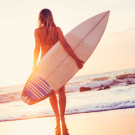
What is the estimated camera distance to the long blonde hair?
2.86 m

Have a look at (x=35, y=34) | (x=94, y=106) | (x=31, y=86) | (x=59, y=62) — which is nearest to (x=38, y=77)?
(x=31, y=86)

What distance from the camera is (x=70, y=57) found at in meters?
3.17

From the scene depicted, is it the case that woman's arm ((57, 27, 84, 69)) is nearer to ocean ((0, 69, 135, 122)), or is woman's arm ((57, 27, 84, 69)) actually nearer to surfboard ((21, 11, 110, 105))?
surfboard ((21, 11, 110, 105))

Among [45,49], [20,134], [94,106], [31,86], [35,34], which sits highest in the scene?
[35,34]

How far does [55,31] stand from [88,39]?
34.5 inches

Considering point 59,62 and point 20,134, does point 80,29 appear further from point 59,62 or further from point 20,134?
point 20,134

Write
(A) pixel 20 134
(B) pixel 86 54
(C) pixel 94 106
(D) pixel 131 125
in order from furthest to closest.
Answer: (C) pixel 94 106
(B) pixel 86 54
(A) pixel 20 134
(D) pixel 131 125

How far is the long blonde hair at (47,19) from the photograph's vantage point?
2.86 meters

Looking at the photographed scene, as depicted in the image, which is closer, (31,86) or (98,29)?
(31,86)

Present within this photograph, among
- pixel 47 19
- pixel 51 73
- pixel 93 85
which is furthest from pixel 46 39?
pixel 93 85

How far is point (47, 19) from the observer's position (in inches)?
112

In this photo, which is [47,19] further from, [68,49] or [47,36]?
[68,49]

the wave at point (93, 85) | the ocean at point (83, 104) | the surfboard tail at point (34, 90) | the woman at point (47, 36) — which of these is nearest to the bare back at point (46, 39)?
the woman at point (47, 36)

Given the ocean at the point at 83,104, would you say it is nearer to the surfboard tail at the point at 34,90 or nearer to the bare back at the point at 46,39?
the surfboard tail at the point at 34,90
